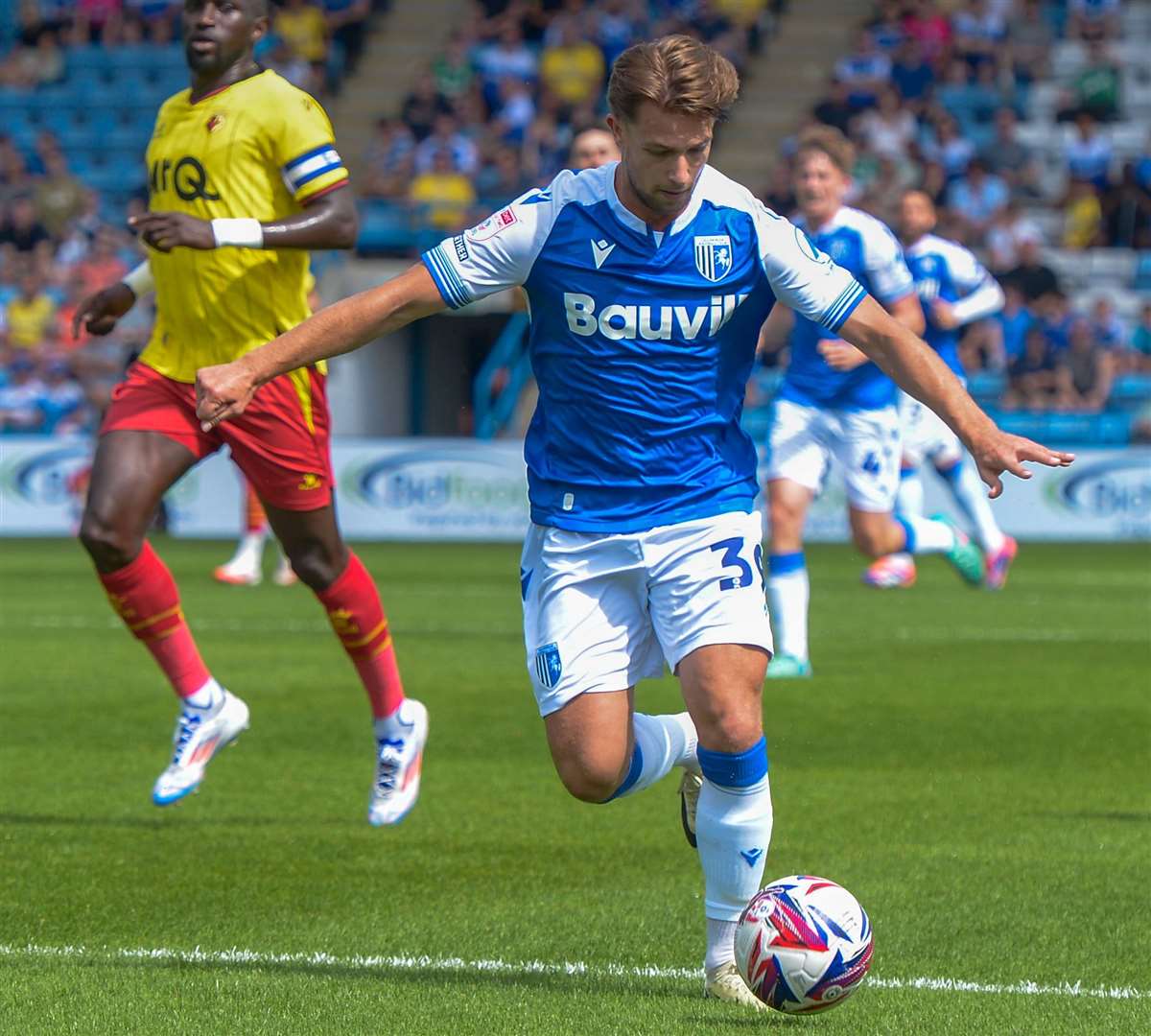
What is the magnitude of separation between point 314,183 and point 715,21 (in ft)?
72.8

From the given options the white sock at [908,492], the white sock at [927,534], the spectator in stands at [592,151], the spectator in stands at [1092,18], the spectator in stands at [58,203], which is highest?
the spectator in stands at [592,151]

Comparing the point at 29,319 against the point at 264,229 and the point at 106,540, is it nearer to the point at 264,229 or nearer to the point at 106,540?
the point at 106,540

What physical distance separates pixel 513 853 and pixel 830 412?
481cm

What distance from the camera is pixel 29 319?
86.4 feet

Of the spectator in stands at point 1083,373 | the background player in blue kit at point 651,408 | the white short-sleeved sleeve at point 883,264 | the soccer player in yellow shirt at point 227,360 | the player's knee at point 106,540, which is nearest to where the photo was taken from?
the background player in blue kit at point 651,408

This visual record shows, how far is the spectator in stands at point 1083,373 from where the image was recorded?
22.6 metres

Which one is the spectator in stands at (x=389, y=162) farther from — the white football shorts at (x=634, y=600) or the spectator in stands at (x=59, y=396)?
the white football shorts at (x=634, y=600)

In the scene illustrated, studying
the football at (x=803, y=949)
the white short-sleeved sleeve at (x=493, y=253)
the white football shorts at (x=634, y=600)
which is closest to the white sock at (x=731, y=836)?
the football at (x=803, y=949)

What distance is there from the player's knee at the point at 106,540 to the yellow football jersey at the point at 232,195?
0.56 meters

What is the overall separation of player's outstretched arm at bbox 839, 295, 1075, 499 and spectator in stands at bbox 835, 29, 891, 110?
73.1 ft

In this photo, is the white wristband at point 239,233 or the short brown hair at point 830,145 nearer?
the white wristband at point 239,233

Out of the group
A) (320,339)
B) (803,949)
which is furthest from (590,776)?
(320,339)

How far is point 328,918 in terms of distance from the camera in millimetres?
5590

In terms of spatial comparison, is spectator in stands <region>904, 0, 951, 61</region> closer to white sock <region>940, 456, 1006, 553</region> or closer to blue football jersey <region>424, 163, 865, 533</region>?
white sock <region>940, 456, 1006, 553</region>
